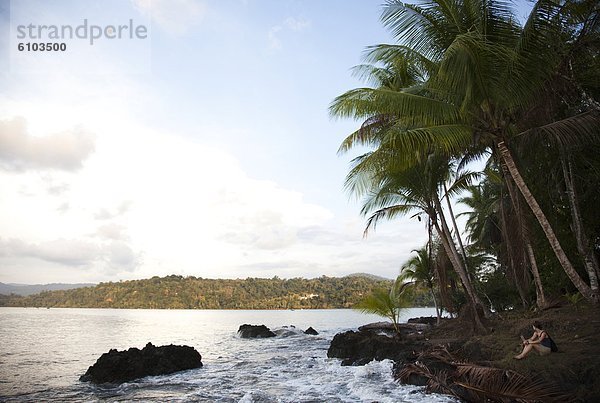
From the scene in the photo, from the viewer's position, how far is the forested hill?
334ft

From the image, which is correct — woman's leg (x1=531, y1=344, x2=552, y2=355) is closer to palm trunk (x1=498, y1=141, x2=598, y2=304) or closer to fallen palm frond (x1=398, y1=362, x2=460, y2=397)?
fallen palm frond (x1=398, y1=362, x2=460, y2=397)

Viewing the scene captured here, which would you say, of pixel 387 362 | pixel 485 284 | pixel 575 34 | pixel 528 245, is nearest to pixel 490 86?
pixel 575 34

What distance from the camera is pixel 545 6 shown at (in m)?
8.41

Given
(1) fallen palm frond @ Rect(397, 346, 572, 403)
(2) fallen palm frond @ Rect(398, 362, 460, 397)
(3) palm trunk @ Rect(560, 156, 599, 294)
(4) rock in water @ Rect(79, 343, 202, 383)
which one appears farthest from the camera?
(4) rock in water @ Rect(79, 343, 202, 383)

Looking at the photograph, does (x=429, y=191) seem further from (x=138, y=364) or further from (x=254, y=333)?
(x=254, y=333)

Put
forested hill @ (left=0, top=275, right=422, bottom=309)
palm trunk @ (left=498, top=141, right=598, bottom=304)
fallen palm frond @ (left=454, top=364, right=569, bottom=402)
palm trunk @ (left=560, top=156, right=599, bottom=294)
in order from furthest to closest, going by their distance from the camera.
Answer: forested hill @ (left=0, top=275, right=422, bottom=309) → palm trunk @ (left=560, top=156, right=599, bottom=294) → palm trunk @ (left=498, top=141, right=598, bottom=304) → fallen palm frond @ (left=454, top=364, right=569, bottom=402)

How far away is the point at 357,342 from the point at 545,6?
12791 mm

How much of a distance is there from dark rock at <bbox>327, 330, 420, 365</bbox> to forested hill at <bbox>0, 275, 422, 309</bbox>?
79.7 meters

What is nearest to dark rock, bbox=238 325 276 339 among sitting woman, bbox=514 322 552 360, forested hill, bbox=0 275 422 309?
sitting woman, bbox=514 322 552 360

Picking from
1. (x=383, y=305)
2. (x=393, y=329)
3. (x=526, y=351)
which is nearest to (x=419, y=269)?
(x=383, y=305)

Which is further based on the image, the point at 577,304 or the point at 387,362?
the point at 387,362

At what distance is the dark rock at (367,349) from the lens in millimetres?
13445

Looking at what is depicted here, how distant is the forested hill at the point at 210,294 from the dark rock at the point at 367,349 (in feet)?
262

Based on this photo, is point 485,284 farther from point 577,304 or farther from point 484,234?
point 577,304
